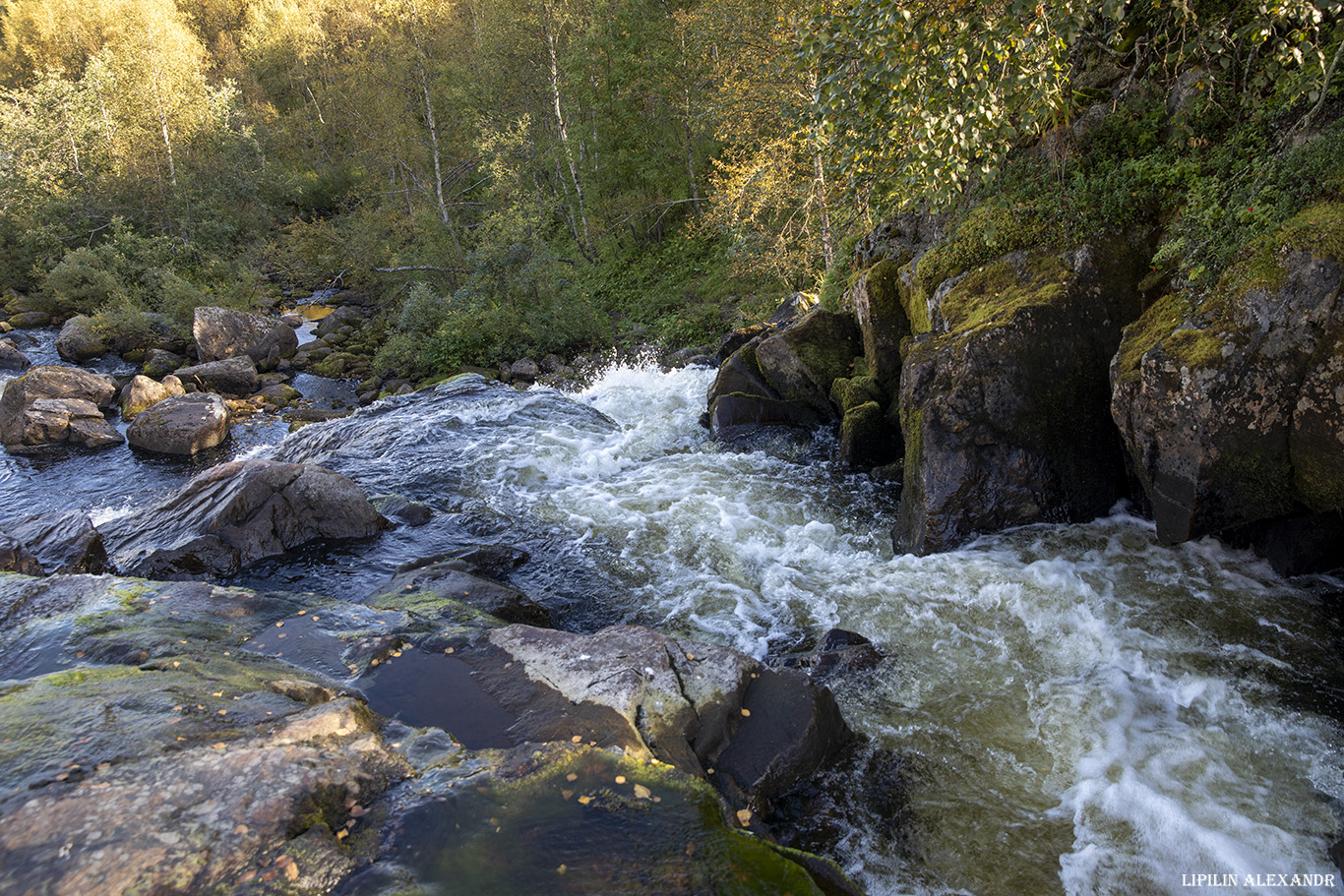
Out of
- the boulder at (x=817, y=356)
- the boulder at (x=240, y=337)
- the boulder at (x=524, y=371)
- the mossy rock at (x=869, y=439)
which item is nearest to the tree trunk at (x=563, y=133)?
the boulder at (x=524, y=371)

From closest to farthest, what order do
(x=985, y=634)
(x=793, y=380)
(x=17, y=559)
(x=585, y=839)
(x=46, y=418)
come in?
(x=585, y=839) < (x=985, y=634) < (x=17, y=559) < (x=793, y=380) < (x=46, y=418)

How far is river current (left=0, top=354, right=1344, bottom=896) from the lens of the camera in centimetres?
479

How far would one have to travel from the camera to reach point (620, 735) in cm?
481

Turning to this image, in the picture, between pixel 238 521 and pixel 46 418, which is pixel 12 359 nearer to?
pixel 46 418

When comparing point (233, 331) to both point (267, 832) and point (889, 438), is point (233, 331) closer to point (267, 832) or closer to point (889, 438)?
point (889, 438)

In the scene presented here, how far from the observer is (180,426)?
15.6m

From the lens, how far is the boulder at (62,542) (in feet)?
28.5

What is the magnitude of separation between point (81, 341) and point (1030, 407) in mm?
27626

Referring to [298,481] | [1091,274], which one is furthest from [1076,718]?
[298,481]

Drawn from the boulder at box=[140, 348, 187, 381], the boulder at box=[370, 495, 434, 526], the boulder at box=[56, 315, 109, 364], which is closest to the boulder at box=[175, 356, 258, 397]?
the boulder at box=[140, 348, 187, 381]

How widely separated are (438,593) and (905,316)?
8466mm

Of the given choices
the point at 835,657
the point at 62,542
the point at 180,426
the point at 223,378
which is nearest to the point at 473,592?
the point at 835,657

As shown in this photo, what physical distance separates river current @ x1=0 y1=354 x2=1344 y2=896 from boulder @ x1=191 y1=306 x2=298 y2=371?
31.5 feet

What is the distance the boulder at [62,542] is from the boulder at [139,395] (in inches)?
346
